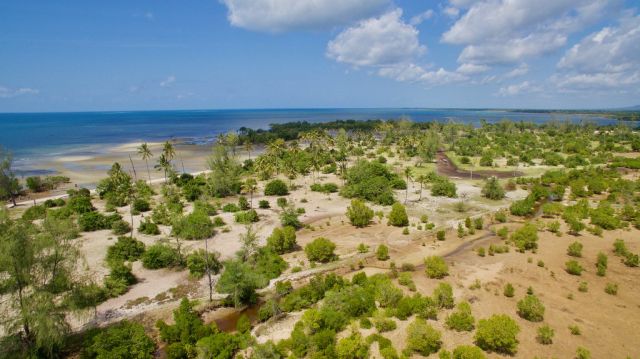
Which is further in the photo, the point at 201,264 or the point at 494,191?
the point at 494,191

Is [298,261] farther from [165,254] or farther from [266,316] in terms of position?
[165,254]

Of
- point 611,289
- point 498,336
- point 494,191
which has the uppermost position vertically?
point 494,191

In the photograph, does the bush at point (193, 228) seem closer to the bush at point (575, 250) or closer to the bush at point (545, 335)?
the bush at point (545, 335)

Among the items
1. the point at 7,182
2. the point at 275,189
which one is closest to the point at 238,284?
the point at 275,189

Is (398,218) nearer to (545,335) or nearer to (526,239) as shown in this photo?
(526,239)

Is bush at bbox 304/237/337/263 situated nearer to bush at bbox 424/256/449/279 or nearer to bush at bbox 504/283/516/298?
bush at bbox 424/256/449/279

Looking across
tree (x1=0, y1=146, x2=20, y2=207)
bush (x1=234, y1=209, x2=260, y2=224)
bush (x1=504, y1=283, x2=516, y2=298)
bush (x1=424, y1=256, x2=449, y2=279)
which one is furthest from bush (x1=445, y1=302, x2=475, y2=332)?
tree (x1=0, y1=146, x2=20, y2=207)
